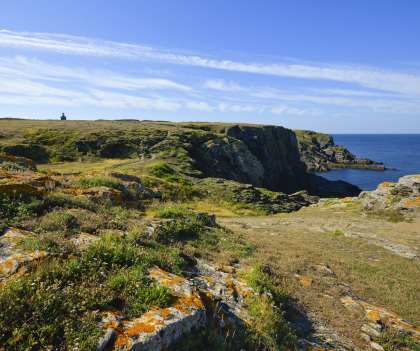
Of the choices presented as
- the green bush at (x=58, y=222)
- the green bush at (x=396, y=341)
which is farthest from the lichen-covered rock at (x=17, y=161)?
the green bush at (x=396, y=341)

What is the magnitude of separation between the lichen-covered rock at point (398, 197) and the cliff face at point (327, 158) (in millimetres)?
103661

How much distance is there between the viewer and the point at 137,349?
3516 millimetres

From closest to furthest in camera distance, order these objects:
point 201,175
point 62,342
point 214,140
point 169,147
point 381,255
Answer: point 62,342
point 381,255
point 201,175
point 169,147
point 214,140

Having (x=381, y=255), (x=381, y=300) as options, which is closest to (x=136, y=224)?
(x=381, y=300)

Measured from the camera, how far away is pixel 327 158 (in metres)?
140

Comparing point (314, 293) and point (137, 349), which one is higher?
point (137, 349)

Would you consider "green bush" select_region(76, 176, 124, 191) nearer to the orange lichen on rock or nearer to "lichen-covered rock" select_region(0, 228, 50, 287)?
"lichen-covered rock" select_region(0, 228, 50, 287)

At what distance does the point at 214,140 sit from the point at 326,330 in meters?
63.5

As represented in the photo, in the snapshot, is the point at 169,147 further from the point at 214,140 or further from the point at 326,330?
the point at 326,330

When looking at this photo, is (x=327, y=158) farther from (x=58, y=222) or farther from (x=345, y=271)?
(x=58, y=222)

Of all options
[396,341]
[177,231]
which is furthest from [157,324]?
[396,341]

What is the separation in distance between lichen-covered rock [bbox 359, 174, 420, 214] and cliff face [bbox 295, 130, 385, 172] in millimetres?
103661

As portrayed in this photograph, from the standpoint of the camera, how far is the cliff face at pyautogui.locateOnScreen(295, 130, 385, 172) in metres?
A: 123

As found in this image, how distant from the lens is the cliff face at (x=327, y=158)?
122669 mm
